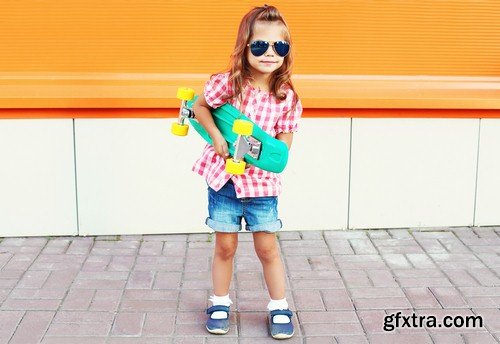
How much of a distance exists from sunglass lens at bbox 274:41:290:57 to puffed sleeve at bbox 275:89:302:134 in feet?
0.69

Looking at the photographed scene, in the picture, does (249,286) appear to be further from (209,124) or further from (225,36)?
(225,36)

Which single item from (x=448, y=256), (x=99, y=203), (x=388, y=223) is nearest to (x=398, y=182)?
(x=388, y=223)

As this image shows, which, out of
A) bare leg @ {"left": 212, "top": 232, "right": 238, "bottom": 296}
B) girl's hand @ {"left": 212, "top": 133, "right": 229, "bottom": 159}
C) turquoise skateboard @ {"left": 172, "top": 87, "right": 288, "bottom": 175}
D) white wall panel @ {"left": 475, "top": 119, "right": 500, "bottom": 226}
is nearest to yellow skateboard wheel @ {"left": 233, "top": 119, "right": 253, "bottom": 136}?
turquoise skateboard @ {"left": 172, "top": 87, "right": 288, "bottom": 175}

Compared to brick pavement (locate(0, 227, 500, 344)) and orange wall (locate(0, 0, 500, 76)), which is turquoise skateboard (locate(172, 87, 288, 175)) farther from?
orange wall (locate(0, 0, 500, 76))

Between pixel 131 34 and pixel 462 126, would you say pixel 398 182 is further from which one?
pixel 131 34

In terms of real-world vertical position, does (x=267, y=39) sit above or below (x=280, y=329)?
above

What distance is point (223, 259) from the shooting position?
3.45m

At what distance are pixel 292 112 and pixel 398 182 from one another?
72.8 inches

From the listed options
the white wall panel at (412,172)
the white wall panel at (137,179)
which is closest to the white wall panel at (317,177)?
the white wall panel at (412,172)

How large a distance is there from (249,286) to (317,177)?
113 cm

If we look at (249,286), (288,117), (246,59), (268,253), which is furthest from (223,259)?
(246,59)

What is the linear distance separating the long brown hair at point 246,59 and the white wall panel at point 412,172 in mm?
1628

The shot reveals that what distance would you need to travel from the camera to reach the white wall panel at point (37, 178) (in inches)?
180

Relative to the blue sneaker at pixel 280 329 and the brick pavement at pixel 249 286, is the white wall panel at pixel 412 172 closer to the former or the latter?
the brick pavement at pixel 249 286
